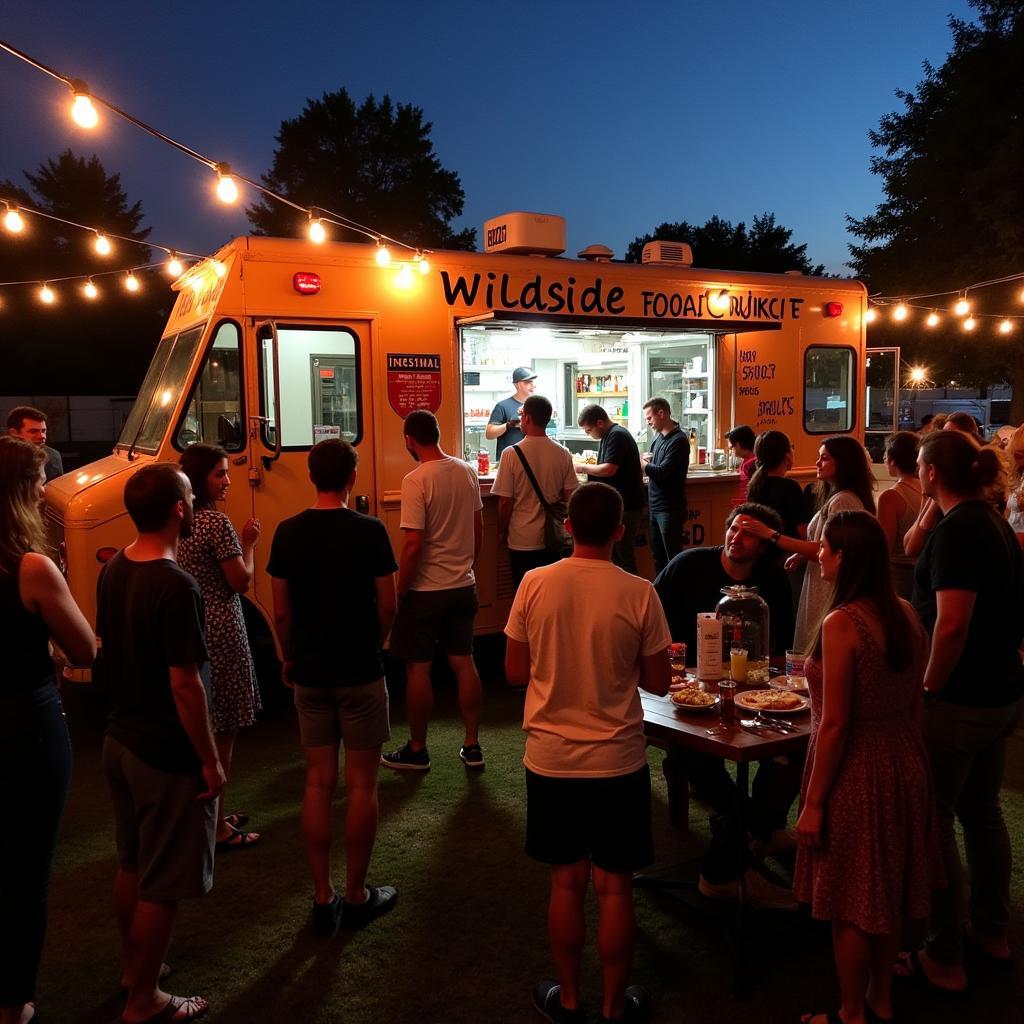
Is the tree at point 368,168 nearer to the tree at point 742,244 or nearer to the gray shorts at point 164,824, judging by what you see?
the tree at point 742,244

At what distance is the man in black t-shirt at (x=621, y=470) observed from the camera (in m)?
7.20

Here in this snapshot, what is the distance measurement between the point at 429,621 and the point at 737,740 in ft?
7.76

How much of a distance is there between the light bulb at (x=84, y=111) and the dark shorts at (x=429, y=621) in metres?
2.82

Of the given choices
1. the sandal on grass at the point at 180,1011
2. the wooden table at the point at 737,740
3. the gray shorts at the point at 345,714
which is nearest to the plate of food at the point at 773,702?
the wooden table at the point at 737,740

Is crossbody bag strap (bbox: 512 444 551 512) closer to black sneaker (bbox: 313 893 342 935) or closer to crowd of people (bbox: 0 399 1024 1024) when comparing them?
crowd of people (bbox: 0 399 1024 1024)

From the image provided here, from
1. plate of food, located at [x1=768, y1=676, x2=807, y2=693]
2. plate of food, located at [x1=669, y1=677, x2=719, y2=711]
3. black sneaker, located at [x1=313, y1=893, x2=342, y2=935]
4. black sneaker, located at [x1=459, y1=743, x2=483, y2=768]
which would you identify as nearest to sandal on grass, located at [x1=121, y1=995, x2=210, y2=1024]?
black sneaker, located at [x1=313, y1=893, x2=342, y2=935]

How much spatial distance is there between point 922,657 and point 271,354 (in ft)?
14.3

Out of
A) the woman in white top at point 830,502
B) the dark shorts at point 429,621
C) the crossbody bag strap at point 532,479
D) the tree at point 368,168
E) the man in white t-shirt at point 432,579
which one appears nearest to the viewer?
the woman in white top at point 830,502

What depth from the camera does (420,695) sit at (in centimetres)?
519

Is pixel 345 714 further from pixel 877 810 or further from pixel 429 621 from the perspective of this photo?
pixel 877 810

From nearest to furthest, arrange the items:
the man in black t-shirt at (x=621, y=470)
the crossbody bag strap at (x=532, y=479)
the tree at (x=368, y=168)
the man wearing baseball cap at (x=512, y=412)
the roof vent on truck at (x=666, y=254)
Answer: the crossbody bag strap at (x=532, y=479), the man in black t-shirt at (x=621, y=470), the roof vent on truck at (x=666, y=254), the man wearing baseball cap at (x=512, y=412), the tree at (x=368, y=168)

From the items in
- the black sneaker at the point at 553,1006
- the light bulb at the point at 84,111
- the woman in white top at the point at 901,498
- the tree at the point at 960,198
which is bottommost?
the black sneaker at the point at 553,1006

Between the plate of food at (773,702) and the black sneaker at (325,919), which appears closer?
the plate of food at (773,702)

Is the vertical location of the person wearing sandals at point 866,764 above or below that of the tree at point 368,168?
below
